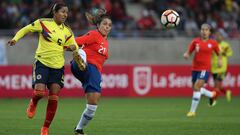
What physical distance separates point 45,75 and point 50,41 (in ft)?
2.10

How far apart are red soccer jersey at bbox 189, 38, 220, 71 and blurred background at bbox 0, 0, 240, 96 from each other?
7378 mm

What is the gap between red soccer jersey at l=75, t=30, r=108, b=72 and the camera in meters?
12.6

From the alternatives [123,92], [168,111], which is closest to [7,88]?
[123,92]

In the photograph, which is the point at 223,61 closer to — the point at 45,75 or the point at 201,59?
the point at 201,59

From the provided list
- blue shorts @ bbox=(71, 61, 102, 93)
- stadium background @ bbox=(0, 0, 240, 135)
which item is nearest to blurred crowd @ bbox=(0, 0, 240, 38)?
stadium background @ bbox=(0, 0, 240, 135)

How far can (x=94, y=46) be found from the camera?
41.4ft

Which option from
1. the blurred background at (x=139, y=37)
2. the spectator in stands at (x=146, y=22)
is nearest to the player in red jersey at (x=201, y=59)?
the blurred background at (x=139, y=37)

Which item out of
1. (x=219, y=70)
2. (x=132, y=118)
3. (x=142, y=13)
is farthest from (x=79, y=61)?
(x=142, y=13)

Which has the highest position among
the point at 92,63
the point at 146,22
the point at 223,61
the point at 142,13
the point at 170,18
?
the point at 170,18

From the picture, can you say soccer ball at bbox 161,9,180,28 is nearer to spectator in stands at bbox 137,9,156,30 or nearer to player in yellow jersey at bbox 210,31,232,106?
player in yellow jersey at bbox 210,31,232,106

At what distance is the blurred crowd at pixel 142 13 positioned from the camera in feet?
90.5

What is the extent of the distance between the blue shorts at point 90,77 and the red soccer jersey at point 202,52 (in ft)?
23.6

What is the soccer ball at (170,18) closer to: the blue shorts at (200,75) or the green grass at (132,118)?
the green grass at (132,118)

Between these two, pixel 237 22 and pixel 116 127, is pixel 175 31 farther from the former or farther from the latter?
pixel 116 127
